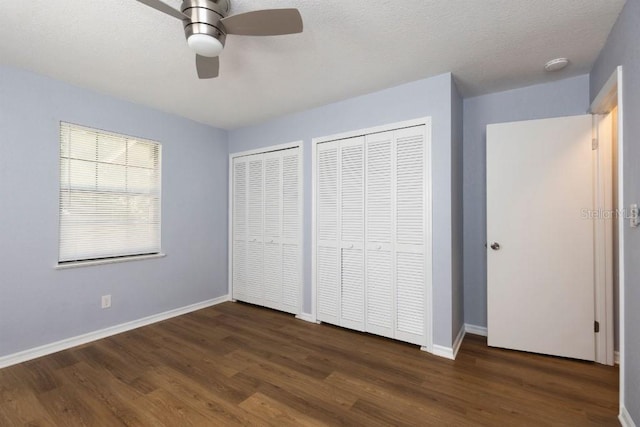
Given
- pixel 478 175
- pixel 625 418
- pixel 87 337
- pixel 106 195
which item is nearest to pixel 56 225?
pixel 106 195

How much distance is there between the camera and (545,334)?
8.34 feet

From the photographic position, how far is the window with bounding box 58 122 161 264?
9.20 ft

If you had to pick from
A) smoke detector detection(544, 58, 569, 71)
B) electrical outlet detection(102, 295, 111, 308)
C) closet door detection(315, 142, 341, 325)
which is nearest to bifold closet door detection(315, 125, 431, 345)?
closet door detection(315, 142, 341, 325)

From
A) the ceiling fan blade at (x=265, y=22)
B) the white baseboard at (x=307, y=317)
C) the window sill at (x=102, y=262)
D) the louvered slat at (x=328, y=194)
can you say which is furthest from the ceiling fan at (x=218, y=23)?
the white baseboard at (x=307, y=317)

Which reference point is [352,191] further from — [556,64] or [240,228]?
[556,64]

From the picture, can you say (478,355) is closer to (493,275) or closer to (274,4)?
(493,275)

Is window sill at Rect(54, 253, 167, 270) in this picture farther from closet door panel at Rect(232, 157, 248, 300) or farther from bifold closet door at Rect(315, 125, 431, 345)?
bifold closet door at Rect(315, 125, 431, 345)

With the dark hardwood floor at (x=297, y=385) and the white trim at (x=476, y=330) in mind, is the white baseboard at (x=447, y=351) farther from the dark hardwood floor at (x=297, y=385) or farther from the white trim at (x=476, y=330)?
the white trim at (x=476, y=330)

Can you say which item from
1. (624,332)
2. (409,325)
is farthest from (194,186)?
(624,332)

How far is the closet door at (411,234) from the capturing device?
2.67 metres

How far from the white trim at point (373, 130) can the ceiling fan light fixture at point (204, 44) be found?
1.66 m

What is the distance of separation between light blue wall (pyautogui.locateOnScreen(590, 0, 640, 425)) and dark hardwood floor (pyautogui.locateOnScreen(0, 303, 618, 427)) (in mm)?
349

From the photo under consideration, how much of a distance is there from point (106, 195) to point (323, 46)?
2.62 m

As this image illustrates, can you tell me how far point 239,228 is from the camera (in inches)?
163
